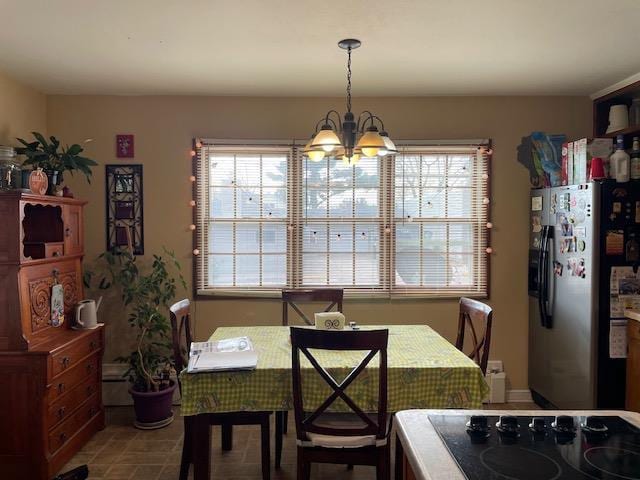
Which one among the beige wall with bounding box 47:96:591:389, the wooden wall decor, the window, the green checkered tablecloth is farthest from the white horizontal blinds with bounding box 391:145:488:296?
the wooden wall decor

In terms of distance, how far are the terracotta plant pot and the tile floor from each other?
0.06 meters

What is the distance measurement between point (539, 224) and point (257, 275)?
223 cm

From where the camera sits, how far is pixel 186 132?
13.1 feet

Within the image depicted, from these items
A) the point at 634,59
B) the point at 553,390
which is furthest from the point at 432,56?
the point at 553,390

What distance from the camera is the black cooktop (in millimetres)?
1169

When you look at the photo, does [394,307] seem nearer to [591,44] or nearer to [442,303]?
[442,303]

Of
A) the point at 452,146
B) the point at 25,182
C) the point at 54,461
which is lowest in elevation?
the point at 54,461

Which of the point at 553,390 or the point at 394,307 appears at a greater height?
the point at 394,307

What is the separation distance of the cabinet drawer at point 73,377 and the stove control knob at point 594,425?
8.81 ft

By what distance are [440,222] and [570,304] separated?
3.68ft

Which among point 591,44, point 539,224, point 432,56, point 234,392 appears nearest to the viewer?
point 234,392

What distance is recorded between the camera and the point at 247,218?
4.04 m

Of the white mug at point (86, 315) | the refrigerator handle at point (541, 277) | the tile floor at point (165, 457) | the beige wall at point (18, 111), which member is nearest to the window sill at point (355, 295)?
the refrigerator handle at point (541, 277)

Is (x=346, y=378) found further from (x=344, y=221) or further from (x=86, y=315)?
(x=86, y=315)
